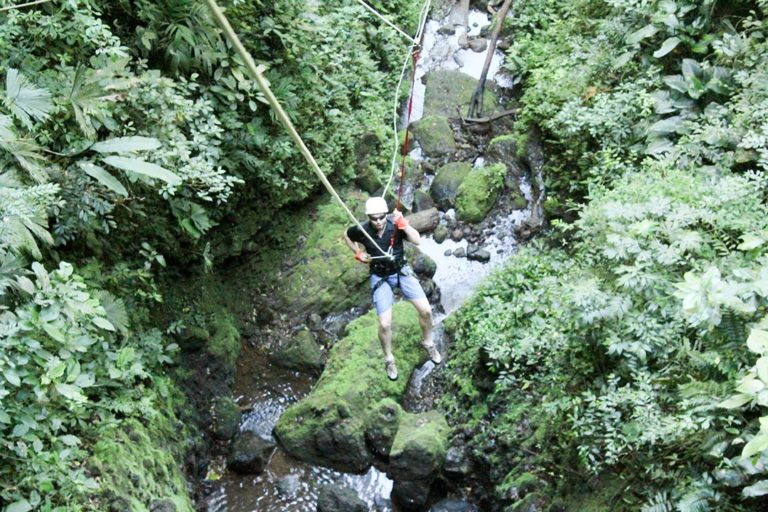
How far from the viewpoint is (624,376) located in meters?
5.78

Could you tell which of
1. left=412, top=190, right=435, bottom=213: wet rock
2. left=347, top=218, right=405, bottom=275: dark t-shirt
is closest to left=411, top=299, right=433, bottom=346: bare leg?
left=347, top=218, right=405, bottom=275: dark t-shirt

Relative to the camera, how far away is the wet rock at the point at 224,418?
8.43 m

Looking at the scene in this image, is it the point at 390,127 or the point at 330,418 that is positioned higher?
the point at 390,127

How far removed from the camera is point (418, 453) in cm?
775

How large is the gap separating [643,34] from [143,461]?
29.0 feet

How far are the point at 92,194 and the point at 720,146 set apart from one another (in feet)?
23.4

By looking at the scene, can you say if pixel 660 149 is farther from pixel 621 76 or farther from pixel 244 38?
pixel 244 38

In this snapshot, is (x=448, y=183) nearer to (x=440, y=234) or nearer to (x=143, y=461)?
(x=440, y=234)

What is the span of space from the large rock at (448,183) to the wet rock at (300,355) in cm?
426

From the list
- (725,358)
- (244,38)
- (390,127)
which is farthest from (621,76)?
(725,358)

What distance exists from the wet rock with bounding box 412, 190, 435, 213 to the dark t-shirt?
15.3 ft

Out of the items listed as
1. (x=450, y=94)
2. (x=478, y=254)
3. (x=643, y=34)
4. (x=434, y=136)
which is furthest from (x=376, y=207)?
(x=450, y=94)

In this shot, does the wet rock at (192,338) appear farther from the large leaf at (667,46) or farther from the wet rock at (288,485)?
the large leaf at (667,46)

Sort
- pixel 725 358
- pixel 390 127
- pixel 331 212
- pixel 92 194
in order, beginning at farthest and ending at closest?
1. pixel 390 127
2. pixel 331 212
3. pixel 92 194
4. pixel 725 358
